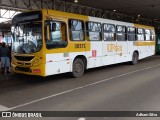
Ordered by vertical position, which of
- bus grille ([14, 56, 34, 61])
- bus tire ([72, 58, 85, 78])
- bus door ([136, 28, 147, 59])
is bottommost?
bus tire ([72, 58, 85, 78])

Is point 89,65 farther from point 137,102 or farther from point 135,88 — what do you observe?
point 137,102

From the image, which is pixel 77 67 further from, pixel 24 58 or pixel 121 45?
pixel 121 45

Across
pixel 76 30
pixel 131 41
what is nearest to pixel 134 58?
pixel 131 41

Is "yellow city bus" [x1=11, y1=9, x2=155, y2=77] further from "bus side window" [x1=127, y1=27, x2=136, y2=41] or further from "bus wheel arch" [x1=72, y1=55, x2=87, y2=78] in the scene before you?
Answer: "bus side window" [x1=127, y1=27, x2=136, y2=41]

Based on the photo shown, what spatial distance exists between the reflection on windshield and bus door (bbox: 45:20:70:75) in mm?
365

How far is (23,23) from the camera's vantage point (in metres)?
10.4

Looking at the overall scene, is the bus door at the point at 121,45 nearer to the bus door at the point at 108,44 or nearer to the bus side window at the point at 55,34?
the bus door at the point at 108,44

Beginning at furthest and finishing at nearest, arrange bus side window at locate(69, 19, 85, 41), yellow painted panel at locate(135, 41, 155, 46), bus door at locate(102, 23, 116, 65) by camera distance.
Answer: yellow painted panel at locate(135, 41, 155, 46) → bus door at locate(102, 23, 116, 65) → bus side window at locate(69, 19, 85, 41)

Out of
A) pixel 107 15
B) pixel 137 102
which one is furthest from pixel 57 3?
pixel 137 102

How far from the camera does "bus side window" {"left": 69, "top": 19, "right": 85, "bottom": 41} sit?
1111 cm

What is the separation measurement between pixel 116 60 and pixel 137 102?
7.83 m

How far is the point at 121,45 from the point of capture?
50.1 feet

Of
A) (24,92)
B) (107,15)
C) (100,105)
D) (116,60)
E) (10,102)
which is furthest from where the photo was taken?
(107,15)

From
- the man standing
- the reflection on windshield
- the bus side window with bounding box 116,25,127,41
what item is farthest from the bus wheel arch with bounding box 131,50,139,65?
the reflection on windshield
